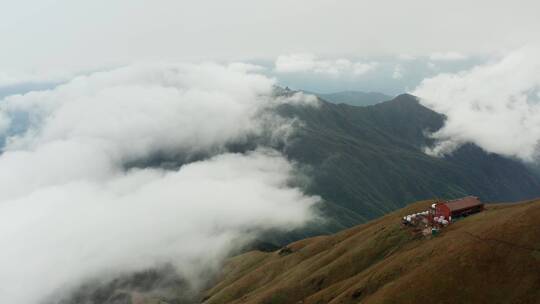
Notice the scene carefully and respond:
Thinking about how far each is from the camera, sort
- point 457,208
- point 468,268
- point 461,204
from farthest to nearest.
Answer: point 461,204, point 457,208, point 468,268

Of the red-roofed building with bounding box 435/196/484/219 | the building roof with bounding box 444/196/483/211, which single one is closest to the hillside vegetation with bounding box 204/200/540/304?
the red-roofed building with bounding box 435/196/484/219

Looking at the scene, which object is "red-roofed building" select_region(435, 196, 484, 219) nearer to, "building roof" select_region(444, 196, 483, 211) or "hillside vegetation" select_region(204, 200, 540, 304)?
"building roof" select_region(444, 196, 483, 211)

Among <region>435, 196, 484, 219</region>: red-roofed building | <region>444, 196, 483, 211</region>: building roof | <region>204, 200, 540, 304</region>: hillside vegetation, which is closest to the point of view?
<region>204, 200, 540, 304</region>: hillside vegetation

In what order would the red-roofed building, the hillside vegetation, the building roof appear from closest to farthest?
the hillside vegetation < the red-roofed building < the building roof

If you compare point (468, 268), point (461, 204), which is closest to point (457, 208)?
point (461, 204)

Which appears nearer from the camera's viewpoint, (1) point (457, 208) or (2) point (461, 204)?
(1) point (457, 208)

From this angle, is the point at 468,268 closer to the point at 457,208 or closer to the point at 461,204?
the point at 457,208

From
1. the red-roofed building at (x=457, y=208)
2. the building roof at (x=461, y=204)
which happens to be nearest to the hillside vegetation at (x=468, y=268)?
the red-roofed building at (x=457, y=208)

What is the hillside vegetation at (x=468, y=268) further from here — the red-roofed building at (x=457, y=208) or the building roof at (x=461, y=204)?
the building roof at (x=461, y=204)

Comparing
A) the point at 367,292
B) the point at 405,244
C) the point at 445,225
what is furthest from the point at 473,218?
the point at 367,292

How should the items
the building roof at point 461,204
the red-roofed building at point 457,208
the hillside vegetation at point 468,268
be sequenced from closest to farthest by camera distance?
the hillside vegetation at point 468,268 < the red-roofed building at point 457,208 < the building roof at point 461,204

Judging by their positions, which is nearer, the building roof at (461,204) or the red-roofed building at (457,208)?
the red-roofed building at (457,208)

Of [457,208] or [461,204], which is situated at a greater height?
[461,204]
